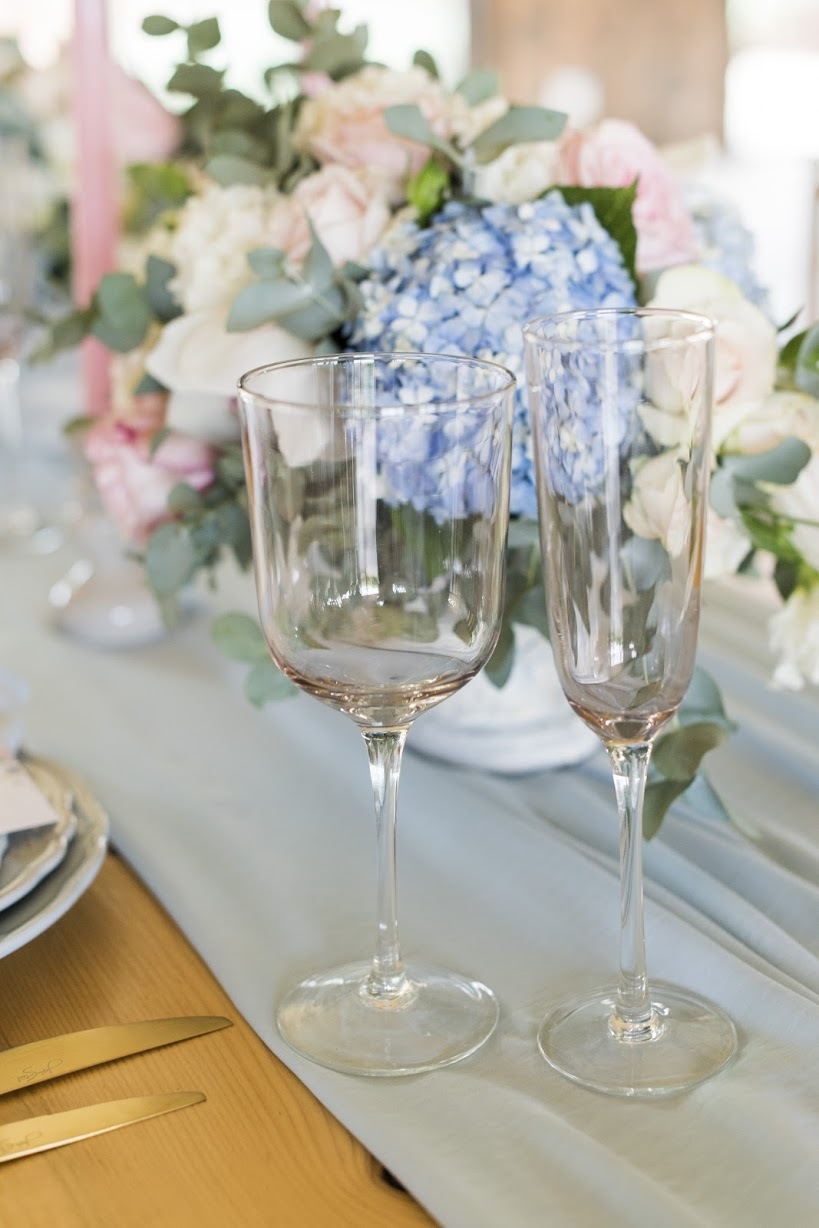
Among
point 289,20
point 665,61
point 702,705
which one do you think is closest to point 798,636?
point 702,705

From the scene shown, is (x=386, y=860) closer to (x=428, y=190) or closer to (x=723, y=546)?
(x=723, y=546)

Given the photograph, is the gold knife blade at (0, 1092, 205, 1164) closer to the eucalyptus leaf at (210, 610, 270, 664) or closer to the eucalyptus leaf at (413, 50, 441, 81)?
the eucalyptus leaf at (210, 610, 270, 664)

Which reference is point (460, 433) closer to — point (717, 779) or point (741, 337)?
point (741, 337)

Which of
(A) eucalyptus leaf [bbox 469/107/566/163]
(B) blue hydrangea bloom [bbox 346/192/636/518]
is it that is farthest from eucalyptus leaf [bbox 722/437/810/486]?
(A) eucalyptus leaf [bbox 469/107/566/163]

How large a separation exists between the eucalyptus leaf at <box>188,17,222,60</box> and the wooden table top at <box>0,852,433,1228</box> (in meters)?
0.56

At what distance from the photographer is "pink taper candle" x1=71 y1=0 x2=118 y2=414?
1100 mm

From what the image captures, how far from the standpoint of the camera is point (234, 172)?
34.4 inches

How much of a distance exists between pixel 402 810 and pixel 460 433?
333 millimetres

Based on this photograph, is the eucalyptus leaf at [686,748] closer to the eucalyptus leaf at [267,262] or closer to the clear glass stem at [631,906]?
the clear glass stem at [631,906]

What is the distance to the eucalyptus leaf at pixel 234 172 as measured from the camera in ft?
2.85

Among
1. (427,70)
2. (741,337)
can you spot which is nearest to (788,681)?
(741,337)

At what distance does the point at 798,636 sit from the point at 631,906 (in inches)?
9.2

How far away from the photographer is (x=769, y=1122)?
1.83ft

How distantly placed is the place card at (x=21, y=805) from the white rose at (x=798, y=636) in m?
0.40
